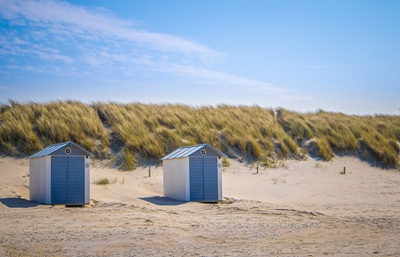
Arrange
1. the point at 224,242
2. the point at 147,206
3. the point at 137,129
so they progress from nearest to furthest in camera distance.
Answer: the point at 224,242
the point at 147,206
the point at 137,129

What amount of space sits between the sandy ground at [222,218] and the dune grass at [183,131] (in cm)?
166

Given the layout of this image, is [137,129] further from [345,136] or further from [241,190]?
[345,136]

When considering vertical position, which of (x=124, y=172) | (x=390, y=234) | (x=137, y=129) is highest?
(x=137, y=129)

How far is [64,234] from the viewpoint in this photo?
13227 millimetres

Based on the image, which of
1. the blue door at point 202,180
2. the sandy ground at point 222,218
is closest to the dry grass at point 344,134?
the sandy ground at point 222,218

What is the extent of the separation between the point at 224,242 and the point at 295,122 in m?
20.4

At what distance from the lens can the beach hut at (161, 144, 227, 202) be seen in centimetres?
1975

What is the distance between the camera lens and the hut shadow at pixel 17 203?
675 inches

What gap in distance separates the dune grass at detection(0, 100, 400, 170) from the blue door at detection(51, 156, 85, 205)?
569 cm

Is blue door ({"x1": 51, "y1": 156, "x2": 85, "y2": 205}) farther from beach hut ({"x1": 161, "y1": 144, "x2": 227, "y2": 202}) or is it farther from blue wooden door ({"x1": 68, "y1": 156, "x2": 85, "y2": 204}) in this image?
beach hut ({"x1": 161, "y1": 144, "x2": 227, "y2": 202})

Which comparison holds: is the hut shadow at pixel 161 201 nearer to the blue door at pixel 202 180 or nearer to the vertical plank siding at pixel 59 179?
the blue door at pixel 202 180

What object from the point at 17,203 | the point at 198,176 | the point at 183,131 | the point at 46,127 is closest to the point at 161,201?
the point at 198,176

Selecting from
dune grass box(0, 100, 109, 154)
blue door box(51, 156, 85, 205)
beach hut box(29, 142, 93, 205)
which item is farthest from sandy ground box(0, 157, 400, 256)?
dune grass box(0, 100, 109, 154)

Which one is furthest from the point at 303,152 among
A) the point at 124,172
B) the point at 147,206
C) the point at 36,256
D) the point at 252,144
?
the point at 36,256
